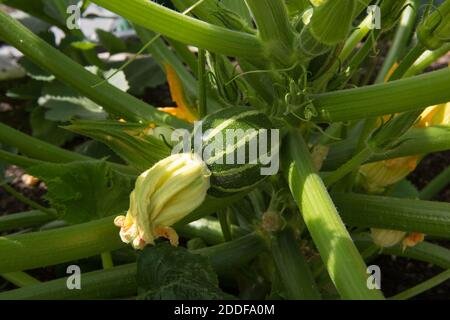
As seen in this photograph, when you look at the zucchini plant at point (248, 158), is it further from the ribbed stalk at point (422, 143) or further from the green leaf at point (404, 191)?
the green leaf at point (404, 191)

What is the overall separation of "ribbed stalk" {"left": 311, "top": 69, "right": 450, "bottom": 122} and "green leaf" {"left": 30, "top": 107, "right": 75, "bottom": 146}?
4.25ft

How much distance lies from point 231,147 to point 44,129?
1278mm

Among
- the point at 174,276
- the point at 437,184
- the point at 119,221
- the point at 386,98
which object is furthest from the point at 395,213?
the point at 437,184

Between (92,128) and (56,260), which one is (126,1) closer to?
(92,128)

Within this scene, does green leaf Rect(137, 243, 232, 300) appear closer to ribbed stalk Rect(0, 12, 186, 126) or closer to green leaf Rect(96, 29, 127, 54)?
ribbed stalk Rect(0, 12, 186, 126)

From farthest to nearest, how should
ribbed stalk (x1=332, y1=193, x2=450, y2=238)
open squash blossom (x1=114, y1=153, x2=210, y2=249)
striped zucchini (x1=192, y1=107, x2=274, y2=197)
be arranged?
ribbed stalk (x1=332, y1=193, x2=450, y2=238), striped zucchini (x1=192, y1=107, x2=274, y2=197), open squash blossom (x1=114, y1=153, x2=210, y2=249)

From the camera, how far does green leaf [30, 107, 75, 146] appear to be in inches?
91.3

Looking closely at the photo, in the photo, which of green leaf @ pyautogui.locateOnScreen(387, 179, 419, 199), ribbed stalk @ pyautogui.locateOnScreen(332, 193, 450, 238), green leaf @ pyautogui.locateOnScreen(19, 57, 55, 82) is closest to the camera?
ribbed stalk @ pyautogui.locateOnScreen(332, 193, 450, 238)

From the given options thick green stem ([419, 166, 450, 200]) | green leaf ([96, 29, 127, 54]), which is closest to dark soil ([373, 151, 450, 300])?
thick green stem ([419, 166, 450, 200])

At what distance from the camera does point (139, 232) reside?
108cm

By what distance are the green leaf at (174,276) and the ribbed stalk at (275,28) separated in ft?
1.27

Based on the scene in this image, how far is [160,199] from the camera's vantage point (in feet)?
3.52

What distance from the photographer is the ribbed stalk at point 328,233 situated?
97 centimetres

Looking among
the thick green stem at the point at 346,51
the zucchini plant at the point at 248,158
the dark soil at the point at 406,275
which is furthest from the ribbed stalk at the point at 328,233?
the dark soil at the point at 406,275
